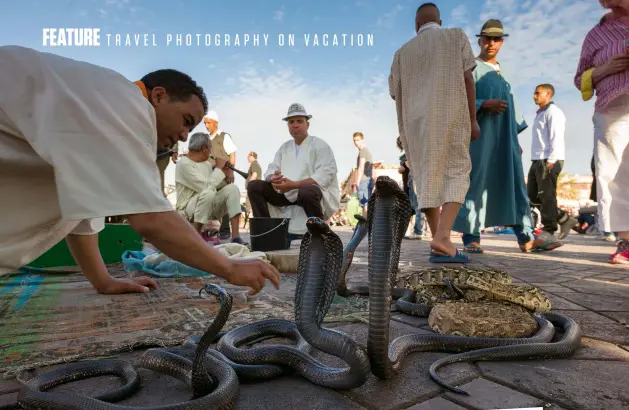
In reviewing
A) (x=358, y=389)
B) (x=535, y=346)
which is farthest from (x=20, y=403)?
(x=535, y=346)

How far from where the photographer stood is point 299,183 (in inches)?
203

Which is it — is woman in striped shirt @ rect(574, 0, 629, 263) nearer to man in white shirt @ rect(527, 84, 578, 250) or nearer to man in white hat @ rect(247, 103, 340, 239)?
man in white shirt @ rect(527, 84, 578, 250)

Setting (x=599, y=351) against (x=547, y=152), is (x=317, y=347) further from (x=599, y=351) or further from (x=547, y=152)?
(x=547, y=152)

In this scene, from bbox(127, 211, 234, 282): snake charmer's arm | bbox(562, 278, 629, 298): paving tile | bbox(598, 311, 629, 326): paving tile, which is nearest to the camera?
bbox(127, 211, 234, 282): snake charmer's arm

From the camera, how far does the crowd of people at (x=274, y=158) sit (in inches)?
55.7

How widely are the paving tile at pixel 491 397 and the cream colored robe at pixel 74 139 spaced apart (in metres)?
1.09

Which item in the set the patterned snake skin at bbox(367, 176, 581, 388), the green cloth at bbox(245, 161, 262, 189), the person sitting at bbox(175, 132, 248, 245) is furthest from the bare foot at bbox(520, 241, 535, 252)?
the green cloth at bbox(245, 161, 262, 189)

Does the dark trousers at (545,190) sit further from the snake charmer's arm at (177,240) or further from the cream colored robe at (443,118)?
the snake charmer's arm at (177,240)

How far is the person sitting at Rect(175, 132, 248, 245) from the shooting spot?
596 centimetres

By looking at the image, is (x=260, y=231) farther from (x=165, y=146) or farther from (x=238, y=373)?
(x=238, y=373)

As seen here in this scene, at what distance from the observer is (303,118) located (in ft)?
18.6

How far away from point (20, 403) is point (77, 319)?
95cm

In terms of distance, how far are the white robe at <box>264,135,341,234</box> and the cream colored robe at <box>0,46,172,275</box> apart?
149 inches

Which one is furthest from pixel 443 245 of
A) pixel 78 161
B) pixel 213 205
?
pixel 213 205
